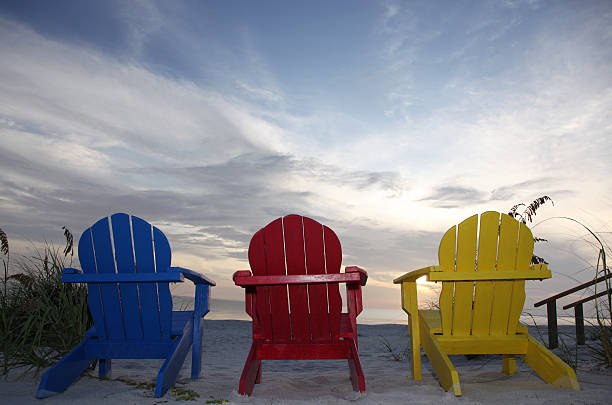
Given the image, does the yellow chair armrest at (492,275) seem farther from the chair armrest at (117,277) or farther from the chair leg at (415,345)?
the chair armrest at (117,277)

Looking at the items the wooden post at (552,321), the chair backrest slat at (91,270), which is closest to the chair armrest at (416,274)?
the chair backrest slat at (91,270)

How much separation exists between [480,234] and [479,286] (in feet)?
1.24

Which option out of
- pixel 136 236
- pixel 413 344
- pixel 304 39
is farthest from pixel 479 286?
pixel 304 39

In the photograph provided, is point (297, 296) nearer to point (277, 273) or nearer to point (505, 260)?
point (277, 273)

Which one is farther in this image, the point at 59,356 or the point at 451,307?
the point at 59,356

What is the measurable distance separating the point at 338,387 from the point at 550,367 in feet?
4.97

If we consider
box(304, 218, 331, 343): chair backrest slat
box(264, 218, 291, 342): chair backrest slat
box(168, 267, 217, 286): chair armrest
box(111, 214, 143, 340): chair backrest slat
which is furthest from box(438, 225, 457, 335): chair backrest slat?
box(111, 214, 143, 340): chair backrest slat

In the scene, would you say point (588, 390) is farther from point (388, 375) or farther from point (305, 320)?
point (305, 320)

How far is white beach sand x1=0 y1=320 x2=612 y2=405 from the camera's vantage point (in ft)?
8.95

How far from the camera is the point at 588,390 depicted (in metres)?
2.77

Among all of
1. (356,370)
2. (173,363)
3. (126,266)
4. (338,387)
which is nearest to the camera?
(356,370)

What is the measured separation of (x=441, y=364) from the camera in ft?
9.73

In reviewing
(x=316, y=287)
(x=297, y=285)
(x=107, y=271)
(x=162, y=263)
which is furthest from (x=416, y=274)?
(x=107, y=271)

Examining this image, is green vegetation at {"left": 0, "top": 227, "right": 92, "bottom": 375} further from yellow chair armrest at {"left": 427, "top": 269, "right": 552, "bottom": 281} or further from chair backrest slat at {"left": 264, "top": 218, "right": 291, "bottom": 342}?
yellow chair armrest at {"left": 427, "top": 269, "right": 552, "bottom": 281}
